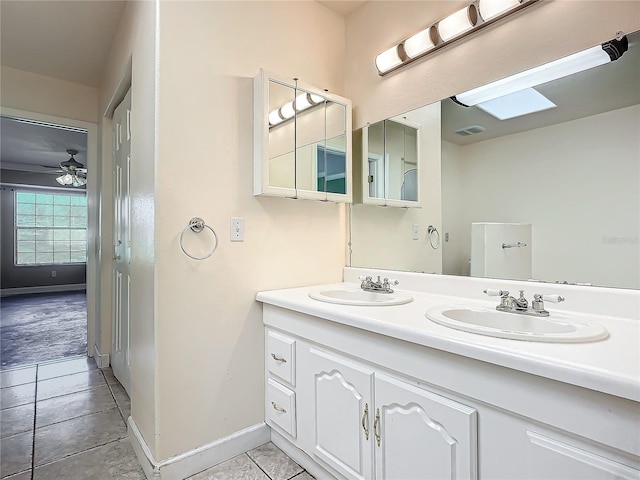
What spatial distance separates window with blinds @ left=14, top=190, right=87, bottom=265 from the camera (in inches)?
255

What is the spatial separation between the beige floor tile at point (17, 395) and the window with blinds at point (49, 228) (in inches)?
215

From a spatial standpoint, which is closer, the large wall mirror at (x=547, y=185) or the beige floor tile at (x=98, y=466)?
the large wall mirror at (x=547, y=185)

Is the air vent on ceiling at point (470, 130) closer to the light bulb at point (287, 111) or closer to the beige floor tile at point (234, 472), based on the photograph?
the light bulb at point (287, 111)

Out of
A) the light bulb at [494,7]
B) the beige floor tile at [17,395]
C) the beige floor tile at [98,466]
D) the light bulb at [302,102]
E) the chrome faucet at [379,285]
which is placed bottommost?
the beige floor tile at [98,466]

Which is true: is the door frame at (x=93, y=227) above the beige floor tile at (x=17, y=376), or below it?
above

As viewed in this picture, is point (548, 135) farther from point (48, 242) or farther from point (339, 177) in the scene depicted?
point (48, 242)

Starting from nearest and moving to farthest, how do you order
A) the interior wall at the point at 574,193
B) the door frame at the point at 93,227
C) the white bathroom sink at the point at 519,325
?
the white bathroom sink at the point at 519,325, the interior wall at the point at 574,193, the door frame at the point at 93,227

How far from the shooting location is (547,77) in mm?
1347

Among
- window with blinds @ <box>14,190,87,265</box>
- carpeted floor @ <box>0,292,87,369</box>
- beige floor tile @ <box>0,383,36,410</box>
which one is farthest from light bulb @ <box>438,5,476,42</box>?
window with blinds @ <box>14,190,87,265</box>

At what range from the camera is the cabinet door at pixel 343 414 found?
122 cm

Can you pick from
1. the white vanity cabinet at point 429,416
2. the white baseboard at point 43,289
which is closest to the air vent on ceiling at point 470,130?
the white vanity cabinet at point 429,416

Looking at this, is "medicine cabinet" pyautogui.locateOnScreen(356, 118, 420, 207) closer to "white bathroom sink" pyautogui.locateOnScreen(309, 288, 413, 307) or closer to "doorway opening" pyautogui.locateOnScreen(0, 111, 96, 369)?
"white bathroom sink" pyautogui.locateOnScreen(309, 288, 413, 307)

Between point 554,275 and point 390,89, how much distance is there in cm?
125

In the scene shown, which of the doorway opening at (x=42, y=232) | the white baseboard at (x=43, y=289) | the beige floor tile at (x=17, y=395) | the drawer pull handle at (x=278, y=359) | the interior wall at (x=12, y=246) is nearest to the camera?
the drawer pull handle at (x=278, y=359)
